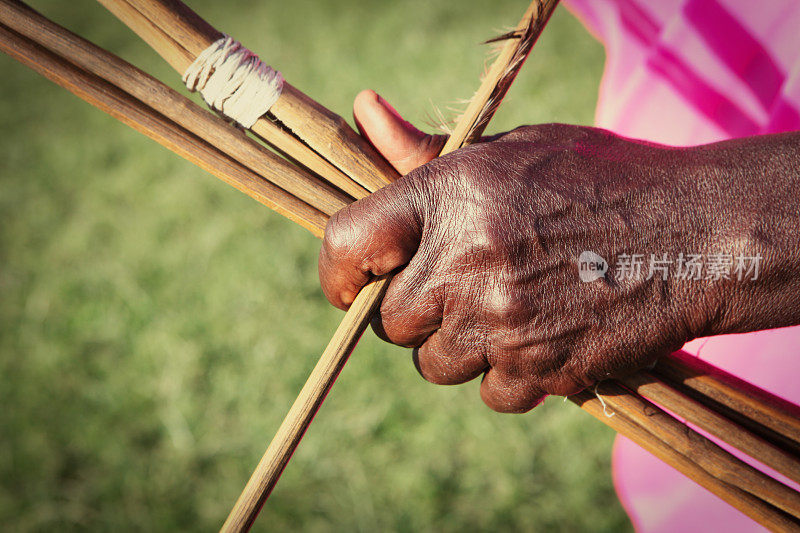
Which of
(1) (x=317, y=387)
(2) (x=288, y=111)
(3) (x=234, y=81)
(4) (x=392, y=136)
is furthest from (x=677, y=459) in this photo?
(3) (x=234, y=81)

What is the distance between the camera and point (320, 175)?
1.06m

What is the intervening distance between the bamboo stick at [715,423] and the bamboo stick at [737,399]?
0.8 inches

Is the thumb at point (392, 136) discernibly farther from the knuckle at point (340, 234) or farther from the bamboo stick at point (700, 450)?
the bamboo stick at point (700, 450)

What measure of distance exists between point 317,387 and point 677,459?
0.70m

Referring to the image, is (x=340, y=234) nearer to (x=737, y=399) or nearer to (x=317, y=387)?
(x=317, y=387)

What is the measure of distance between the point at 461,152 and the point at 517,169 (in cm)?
10

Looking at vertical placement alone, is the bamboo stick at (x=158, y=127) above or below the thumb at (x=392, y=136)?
below

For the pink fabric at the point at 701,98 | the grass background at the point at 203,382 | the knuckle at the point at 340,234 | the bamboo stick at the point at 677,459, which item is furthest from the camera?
the grass background at the point at 203,382

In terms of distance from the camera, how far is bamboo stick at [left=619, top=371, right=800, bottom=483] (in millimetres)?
990

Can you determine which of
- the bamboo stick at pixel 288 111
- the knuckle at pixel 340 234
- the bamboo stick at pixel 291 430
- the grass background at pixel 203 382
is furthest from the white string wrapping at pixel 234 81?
the grass background at pixel 203 382

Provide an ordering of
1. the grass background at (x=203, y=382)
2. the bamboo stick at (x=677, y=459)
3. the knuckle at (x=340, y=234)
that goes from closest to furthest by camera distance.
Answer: the knuckle at (x=340, y=234) < the bamboo stick at (x=677, y=459) < the grass background at (x=203, y=382)

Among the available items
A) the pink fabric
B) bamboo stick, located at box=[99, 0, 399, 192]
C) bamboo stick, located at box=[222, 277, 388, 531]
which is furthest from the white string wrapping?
the pink fabric

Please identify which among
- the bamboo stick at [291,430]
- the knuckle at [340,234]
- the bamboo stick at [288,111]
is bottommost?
the bamboo stick at [291,430]

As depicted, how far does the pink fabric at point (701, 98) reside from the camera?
118 cm
